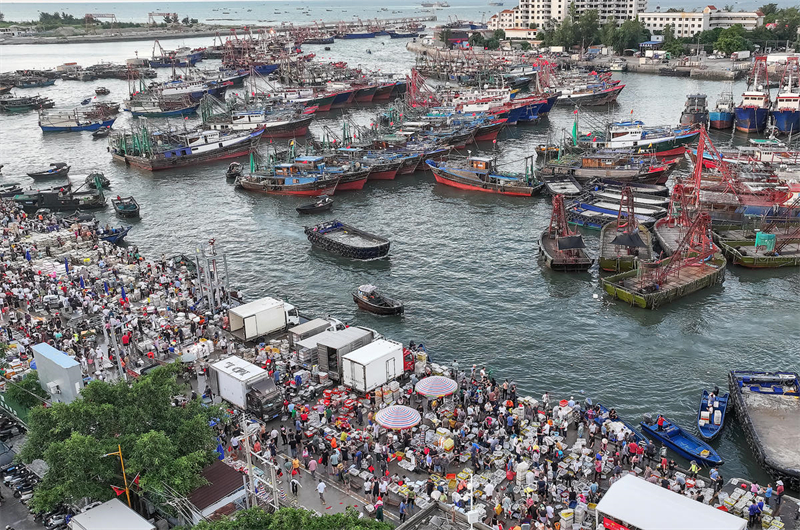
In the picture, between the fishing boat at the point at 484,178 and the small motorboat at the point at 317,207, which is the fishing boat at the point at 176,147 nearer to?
the small motorboat at the point at 317,207

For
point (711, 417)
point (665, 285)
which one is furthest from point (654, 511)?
point (665, 285)

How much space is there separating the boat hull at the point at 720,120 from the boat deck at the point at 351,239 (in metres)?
73.3

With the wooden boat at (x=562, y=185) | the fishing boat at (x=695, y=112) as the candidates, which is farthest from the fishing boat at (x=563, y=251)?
the fishing boat at (x=695, y=112)

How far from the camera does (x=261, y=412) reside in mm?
38781

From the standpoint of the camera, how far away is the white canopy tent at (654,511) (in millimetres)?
27375

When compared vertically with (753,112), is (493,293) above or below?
below

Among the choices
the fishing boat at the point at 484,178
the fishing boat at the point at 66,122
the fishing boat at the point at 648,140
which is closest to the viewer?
the fishing boat at the point at 484,178

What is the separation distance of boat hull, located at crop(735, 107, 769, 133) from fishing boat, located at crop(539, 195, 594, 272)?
64.4 metres

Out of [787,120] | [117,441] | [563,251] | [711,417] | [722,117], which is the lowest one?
[711,417]

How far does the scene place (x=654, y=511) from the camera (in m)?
28.1

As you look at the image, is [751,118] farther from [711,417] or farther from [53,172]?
[53,172]

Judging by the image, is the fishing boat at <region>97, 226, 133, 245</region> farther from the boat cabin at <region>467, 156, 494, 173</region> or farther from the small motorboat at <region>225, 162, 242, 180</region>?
the boat cabin at <region>467, 156, 494, 173</region>

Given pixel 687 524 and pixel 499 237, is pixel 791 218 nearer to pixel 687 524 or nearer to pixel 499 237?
pixel 499 237

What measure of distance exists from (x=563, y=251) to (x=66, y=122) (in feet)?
337
